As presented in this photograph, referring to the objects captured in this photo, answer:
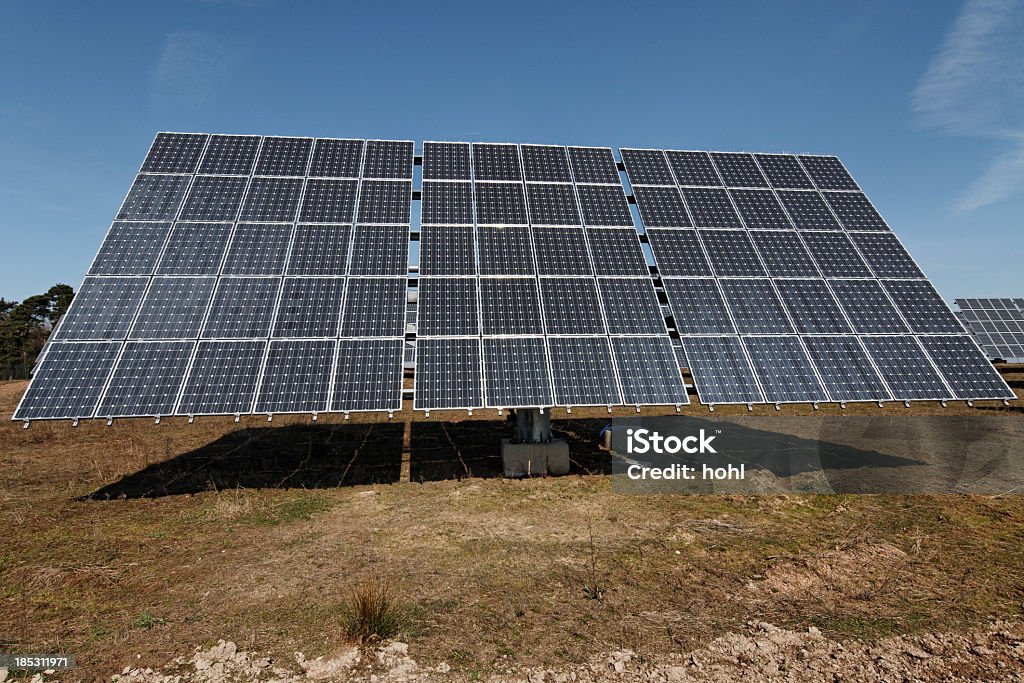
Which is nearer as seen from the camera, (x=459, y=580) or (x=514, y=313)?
(x=459, y=580)

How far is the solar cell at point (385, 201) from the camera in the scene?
2055cm

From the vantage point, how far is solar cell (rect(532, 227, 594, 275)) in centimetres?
1944

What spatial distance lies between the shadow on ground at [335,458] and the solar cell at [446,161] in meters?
12.3

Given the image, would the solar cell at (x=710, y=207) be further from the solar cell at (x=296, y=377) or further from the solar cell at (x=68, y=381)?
the solar cell at (x=68, y=381)

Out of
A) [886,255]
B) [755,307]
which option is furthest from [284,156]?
[886,255]

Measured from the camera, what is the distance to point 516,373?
54.0 ft

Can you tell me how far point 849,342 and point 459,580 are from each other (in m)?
16.1

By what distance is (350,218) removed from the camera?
20344 mm

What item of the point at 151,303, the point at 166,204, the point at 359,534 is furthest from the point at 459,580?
the point at 166,204

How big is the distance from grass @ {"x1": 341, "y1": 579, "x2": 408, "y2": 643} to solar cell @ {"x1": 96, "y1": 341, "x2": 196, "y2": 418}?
916 cm

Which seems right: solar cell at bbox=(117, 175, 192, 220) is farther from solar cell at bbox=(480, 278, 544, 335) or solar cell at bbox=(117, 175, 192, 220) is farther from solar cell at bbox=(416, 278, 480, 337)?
solar cell at bbox=(480, 278, 544, 335)

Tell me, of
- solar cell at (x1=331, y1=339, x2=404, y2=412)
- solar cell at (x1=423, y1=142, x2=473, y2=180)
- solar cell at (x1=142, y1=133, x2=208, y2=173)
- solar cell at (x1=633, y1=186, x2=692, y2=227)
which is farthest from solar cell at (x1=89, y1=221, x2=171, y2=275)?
solar cell at (x1=633, y1=186, x2=692, y2=227)

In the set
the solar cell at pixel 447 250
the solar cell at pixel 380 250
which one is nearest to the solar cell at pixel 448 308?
the solar cell at pixel 447 250

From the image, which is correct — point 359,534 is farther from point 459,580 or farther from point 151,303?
point 151,303
